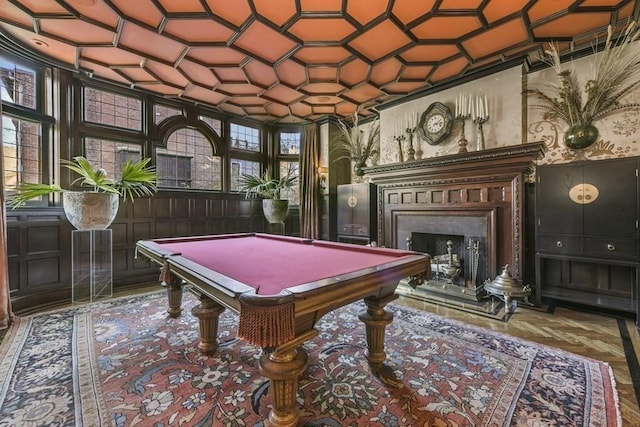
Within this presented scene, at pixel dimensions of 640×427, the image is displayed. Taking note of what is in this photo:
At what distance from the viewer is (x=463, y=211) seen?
11.9ft

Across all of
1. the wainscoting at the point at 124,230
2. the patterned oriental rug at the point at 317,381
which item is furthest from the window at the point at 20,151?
the patterned oriental rug at the point at 317,381

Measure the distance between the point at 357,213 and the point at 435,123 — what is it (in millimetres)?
1948

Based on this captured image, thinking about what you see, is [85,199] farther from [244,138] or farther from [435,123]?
[435,123]

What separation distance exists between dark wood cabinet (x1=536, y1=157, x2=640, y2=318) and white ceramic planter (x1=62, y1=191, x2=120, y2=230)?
5110 mm

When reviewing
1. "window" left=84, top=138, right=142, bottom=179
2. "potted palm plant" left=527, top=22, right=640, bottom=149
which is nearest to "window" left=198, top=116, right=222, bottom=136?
"window" left=84, top=138, right=142, bottom=179

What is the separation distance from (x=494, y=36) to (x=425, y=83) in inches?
46.1

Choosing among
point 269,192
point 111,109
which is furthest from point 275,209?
point 111,109

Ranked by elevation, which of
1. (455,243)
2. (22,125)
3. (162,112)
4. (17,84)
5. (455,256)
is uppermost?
(162,112)

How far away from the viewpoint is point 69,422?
4.61 feet

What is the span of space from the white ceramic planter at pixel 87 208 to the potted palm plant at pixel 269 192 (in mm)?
2458

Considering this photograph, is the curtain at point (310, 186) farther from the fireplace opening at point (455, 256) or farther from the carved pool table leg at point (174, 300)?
the carved pool table leg at point (174, 300)

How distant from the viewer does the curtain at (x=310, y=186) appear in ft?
18.6

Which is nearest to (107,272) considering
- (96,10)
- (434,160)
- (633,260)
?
(96,10)

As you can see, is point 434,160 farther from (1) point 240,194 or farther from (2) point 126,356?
(2) point 126,356
